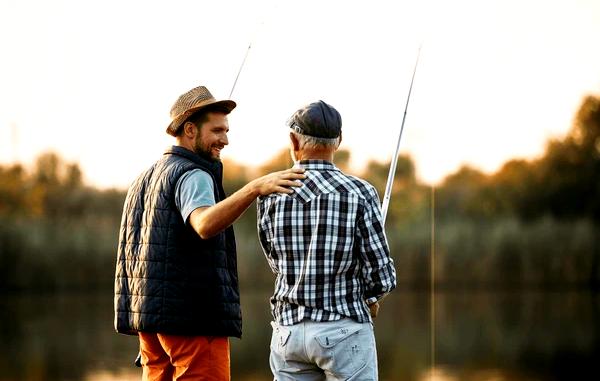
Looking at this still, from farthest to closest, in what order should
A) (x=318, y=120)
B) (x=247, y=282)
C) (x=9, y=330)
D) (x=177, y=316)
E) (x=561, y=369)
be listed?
(x=247, y=282) < (x=9, y=330) < (x=561, y=369) < (x=177, y=316) < (x=318, y=120)

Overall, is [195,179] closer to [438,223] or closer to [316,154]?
[316,154]

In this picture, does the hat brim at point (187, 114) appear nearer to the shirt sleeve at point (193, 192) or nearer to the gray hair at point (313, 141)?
the shirt sleeve at point (193, 192)

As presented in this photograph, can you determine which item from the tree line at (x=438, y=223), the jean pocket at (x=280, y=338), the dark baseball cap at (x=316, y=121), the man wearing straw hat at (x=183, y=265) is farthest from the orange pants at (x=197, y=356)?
the tree line at (x=438, y=223)

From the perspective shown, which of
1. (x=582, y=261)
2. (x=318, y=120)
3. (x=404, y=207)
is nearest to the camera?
(x=318, y=120)

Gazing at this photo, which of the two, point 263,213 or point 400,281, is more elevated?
point 263,213

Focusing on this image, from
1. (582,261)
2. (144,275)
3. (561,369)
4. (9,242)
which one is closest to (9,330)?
(9,242)

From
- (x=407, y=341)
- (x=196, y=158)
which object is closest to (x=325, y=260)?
(x=196, y=158)

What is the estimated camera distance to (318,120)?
229cm

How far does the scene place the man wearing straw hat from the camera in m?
2.53

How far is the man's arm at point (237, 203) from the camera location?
2.30m

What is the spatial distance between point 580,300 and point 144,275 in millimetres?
12386

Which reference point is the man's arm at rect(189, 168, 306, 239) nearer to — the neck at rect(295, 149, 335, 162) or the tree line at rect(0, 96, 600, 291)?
the neck at rect(295, 149, 335, 162)

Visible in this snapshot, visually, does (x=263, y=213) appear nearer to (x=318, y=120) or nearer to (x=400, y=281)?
(x=318, y=120)

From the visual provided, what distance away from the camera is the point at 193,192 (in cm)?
248
